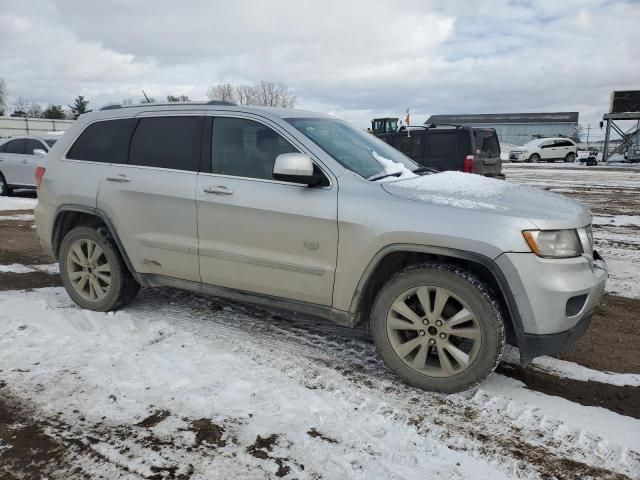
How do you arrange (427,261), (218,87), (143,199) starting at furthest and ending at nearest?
(218,87), (143,199), (427,261)

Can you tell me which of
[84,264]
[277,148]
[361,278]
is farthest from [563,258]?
A: [84,264]

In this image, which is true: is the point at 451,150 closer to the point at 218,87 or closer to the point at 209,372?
the point at 209,372

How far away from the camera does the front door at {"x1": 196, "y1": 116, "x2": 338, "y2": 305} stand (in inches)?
Answer: 136

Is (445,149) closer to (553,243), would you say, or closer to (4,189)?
(553,243)

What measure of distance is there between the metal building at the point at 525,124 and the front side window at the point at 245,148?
71.3 metres

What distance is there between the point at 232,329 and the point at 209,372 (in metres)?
0.78

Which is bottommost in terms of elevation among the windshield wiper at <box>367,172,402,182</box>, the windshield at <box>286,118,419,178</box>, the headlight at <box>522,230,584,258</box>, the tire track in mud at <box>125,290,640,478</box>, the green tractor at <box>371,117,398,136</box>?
the tire track in mud at <box>125,290,640,478</box>

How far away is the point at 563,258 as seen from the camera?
301 centimetres

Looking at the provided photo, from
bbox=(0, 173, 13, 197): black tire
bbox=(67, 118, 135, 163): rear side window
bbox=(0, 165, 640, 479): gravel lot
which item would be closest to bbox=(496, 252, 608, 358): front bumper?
Result: bbox=(0, 165, 640, 479): gravel lot

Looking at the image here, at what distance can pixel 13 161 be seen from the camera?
13.3 meters

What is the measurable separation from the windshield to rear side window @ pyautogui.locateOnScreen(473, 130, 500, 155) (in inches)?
289

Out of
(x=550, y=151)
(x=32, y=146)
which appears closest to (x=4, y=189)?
(x=32, y=146)

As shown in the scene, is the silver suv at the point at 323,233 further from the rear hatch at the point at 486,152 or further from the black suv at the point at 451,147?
the rear hatch at the point at 486,152

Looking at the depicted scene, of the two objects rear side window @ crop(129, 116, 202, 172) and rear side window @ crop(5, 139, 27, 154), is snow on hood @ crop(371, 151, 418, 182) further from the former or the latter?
rear side window @ crop(5, 139, 27, 154)
